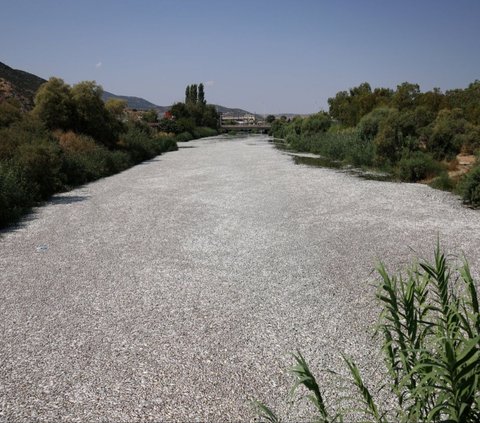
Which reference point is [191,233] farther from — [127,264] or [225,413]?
[225,413]

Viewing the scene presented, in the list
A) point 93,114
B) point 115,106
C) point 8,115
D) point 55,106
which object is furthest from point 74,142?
point 115,106

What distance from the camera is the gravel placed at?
3695 mm

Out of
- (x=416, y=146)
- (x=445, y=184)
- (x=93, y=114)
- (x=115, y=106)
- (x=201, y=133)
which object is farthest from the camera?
(x=201, y=133)

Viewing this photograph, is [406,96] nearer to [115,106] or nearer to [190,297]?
[115,106]

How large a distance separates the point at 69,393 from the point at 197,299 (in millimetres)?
2244

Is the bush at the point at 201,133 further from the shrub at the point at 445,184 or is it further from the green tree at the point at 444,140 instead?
the shrub at the point at 445,184

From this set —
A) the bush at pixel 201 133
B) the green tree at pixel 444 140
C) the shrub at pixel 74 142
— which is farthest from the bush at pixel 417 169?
the bush at pixel 201 133

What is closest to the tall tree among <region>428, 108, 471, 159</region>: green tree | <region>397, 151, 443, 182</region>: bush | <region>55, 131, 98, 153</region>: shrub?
<region>55, 131, 98, 153</region>: shrub

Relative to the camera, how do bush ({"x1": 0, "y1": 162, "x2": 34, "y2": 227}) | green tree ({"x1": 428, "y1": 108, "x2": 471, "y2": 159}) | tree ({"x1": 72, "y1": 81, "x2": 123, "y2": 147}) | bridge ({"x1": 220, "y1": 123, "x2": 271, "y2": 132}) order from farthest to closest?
bridge ({"x1": 220, "y1": 123, "x2": 271, "y2": 132}), tree ({"x1": 72, "y1": 81, "x2": 123, "y2": 147}), green tree ({"x1": 428, "y1": 108, "x2": 471, "y2": 159}), bush ({"x1": 0, "y1": 162, "x2": 34, "y2": 227})

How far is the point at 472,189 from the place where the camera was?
11.4 m

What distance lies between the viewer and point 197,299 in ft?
18.6

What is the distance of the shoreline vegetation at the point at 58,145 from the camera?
12.1 meters

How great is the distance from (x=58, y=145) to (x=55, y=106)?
5268 millimetres

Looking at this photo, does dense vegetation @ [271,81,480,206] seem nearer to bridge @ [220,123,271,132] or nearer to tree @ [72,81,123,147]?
tree @ [72,81,123,147]
